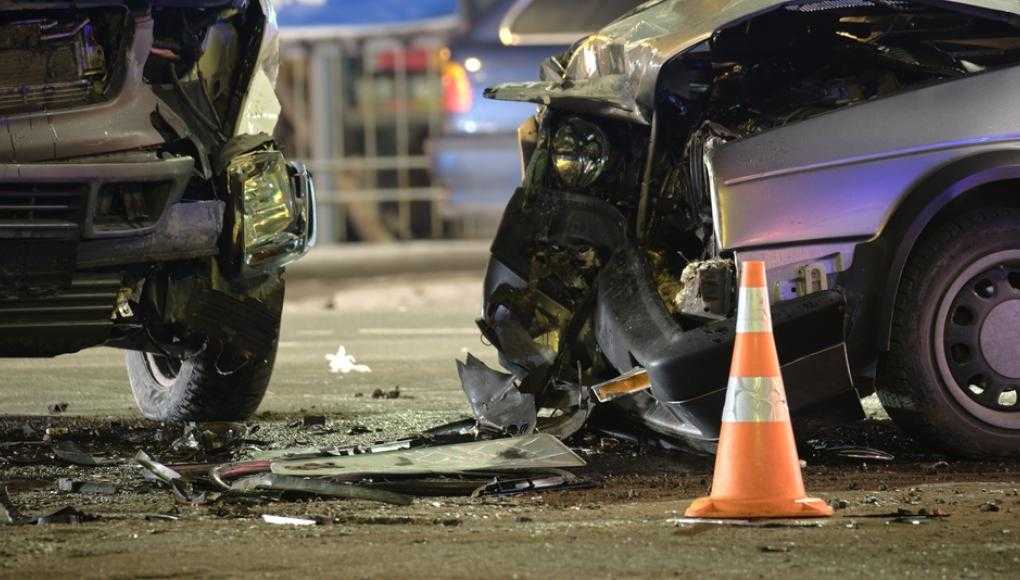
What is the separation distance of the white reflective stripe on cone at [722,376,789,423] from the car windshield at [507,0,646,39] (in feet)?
34.1

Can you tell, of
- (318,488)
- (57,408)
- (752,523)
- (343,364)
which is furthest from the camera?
(343,364)

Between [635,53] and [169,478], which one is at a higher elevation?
[635,53]

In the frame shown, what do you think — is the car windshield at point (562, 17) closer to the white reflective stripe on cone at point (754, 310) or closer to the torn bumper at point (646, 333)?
the torn bumper at point (646, 333)

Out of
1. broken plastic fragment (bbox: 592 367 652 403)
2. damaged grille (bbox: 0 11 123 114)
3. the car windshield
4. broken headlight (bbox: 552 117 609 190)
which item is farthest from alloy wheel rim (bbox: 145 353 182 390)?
the car windshield

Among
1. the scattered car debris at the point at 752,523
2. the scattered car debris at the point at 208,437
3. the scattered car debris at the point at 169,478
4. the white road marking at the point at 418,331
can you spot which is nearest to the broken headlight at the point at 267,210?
the scattered car debris at the point at 208,437

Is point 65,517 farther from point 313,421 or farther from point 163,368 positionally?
point 163,368

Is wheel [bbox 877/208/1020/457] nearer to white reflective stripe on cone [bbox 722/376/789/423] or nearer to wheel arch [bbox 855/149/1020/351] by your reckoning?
wheel arch [bbox 855/149/1020/351]

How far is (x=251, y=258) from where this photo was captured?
7.40 m

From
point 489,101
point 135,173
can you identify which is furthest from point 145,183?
point 489,101

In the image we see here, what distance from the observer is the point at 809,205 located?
6609mm

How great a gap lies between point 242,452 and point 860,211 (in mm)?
→ 2471

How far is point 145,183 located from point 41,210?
411 mm

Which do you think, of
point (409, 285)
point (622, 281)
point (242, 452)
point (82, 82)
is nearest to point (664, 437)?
point (622, 281)

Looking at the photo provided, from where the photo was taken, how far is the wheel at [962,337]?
21.7 ft
